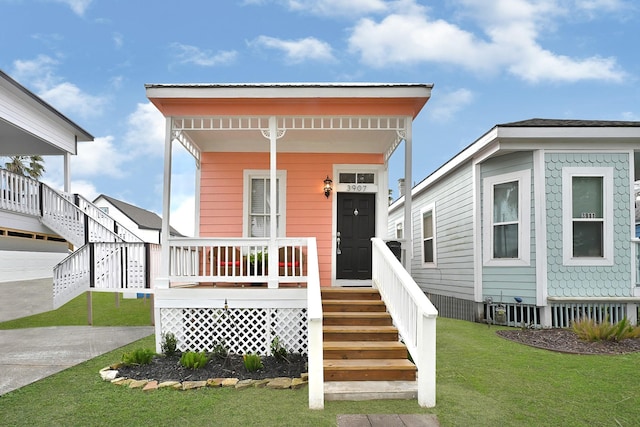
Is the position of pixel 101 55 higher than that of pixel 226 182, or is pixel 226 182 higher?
pixel 101 55

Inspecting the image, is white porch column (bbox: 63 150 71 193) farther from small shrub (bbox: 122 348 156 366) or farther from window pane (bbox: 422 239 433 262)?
window pane (bbox: 422 239 433 262)

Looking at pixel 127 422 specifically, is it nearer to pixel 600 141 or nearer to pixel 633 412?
pixel 633 412

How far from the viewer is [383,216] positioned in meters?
8.34

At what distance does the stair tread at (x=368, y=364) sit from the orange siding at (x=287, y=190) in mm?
3618

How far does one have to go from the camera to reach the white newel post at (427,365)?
14.1ft

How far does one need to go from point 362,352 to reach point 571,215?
221 inches

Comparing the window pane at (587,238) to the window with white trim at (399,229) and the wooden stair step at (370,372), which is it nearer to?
the wooden stair step at (370,372)

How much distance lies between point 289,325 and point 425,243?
7686mm

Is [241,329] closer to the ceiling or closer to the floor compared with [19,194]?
closer to the floor

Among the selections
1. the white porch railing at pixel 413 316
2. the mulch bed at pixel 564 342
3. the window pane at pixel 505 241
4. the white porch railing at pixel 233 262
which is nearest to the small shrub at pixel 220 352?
the white porch railing at pixel 233 262

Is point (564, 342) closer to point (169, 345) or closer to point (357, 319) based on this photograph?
point (357, 319)

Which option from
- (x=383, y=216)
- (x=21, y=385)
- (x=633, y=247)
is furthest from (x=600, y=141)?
(x=21, y=385)

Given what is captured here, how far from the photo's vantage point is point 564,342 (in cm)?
711

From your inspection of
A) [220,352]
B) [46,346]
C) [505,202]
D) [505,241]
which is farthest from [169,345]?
[505,202]
